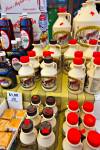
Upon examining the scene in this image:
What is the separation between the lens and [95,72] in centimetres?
67

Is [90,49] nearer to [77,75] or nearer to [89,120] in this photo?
[77,75]

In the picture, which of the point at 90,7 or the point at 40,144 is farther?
the point at 90,7

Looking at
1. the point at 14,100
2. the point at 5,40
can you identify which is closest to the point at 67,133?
Answer: the point at 14,100

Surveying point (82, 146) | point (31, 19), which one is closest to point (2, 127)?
point (82, 146)

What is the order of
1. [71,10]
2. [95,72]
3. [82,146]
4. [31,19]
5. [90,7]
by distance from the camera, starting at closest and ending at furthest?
[82,146]
[95,72]
[90,7]
[31,19]
[71,10]

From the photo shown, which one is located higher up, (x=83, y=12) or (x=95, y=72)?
(x=83, y=12)

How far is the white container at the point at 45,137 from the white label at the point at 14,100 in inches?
10.1

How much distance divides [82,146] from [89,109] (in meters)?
0.14

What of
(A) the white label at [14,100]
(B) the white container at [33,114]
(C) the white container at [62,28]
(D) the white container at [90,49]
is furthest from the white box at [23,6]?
(B) the white container at [33,114]

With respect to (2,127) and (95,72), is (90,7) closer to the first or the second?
(95,72)

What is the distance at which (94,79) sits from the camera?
0.68 metres

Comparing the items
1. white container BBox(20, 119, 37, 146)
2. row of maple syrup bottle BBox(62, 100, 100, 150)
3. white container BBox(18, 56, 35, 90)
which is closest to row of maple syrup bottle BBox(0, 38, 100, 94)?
white container BBox(18, 56, 35, 90)

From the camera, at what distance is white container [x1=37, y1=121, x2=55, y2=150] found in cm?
55

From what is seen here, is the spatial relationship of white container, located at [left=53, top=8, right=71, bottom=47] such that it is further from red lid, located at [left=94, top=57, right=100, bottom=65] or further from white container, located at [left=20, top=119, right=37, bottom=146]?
white container, located at [left=20, top=119, right=37, bottom=146]
